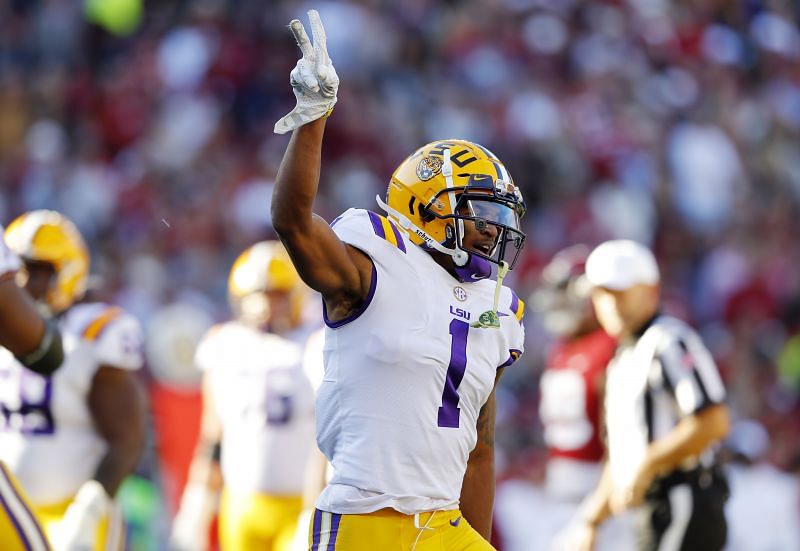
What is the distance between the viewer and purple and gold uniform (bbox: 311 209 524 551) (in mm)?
3676

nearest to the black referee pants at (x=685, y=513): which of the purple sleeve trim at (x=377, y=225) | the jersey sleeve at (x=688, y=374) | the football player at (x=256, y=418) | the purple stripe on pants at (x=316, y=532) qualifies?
the jersey sleeve at (x=688, y=374)

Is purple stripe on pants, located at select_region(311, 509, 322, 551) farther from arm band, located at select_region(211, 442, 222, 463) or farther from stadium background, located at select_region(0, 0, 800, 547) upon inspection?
stadium background, located at select_region(0, 0, 800, 547)

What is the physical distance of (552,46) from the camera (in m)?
13.9

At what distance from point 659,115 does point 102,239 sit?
5684mm

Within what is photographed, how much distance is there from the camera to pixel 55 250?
575 cm

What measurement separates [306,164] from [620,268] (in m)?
3.44

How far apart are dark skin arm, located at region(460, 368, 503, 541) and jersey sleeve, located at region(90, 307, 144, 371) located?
1934 millimetres

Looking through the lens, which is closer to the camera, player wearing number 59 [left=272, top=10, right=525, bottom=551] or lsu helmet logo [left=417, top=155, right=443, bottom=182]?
player wearing number 59 [left=272, top=10, right=525, bottom=551]

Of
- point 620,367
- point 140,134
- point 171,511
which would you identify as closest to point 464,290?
point 620,367

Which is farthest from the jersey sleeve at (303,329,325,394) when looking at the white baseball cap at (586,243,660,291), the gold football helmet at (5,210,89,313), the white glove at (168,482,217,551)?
the white baseball cap at (586,243,660,291)

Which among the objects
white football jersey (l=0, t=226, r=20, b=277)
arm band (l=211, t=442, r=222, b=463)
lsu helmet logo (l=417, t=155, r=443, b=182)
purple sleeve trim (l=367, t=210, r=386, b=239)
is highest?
lsu helmet logo (l=417, t=155, r=443, b=182)

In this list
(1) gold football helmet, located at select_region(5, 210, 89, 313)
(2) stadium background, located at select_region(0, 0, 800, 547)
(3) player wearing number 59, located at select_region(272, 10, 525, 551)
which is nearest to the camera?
(3) player wearing number 59, located at select_region(272, 10, 525, 551)

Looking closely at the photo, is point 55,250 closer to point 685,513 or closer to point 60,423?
point 60,423

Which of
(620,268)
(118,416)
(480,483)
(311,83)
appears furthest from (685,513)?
(311,83)
